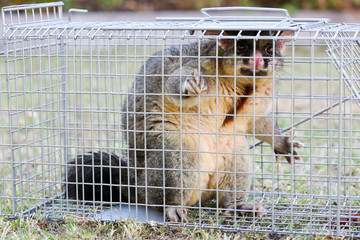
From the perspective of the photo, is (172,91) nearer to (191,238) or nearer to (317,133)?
(191,238)

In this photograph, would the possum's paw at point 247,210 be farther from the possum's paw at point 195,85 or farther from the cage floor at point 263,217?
the possum's paw at point 195,85

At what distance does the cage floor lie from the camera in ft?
13.9

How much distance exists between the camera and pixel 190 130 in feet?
15.4

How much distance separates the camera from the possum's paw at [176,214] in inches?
177

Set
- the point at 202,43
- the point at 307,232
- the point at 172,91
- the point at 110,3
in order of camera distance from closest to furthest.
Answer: the point at 307,232 < the point at 172,91 < the point at 202,43 < the point at 110,3

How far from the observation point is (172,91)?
446 centimetres

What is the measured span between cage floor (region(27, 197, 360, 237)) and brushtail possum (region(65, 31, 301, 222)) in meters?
0.11

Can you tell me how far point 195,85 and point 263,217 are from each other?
1.22 metres

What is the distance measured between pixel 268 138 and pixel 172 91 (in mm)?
1085

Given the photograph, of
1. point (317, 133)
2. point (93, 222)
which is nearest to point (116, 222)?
point (93, 222)

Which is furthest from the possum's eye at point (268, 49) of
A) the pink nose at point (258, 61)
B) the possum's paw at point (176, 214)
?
the possum's paw at point (176, 214)

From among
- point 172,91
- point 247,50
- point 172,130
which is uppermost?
Result: point 247,50

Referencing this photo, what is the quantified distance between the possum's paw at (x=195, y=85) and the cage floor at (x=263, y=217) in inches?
34.6

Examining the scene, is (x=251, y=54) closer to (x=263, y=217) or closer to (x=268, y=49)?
(x=268, y=49)
